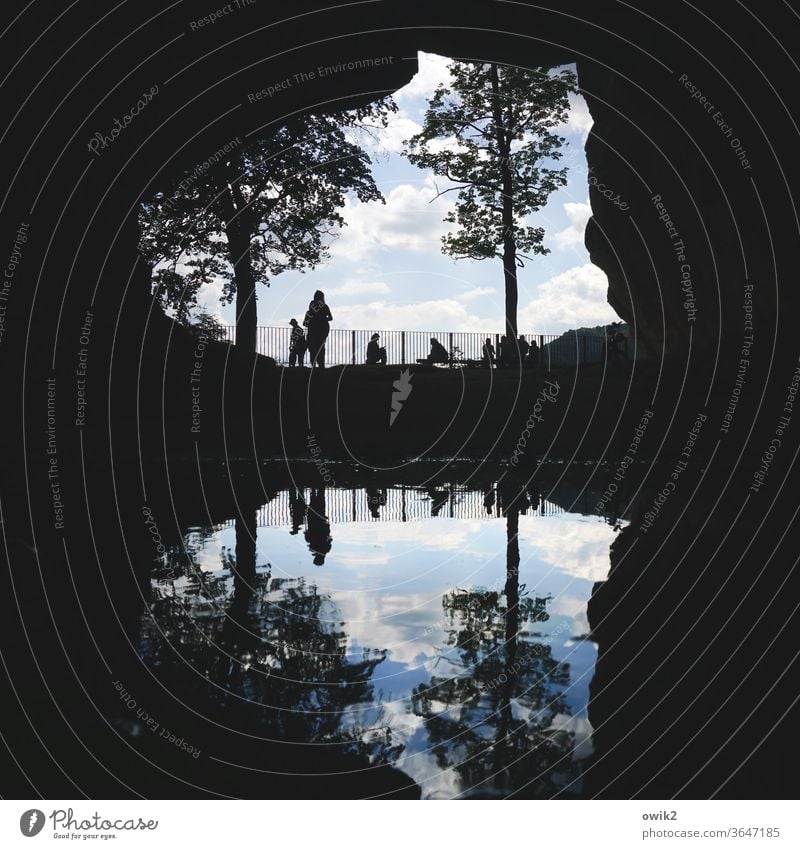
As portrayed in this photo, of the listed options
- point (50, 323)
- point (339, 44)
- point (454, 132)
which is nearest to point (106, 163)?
point (50, 323)

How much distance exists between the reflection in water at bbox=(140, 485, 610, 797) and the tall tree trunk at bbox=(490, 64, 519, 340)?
26.1 m

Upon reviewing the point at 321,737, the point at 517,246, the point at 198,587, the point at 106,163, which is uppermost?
the point at 517,246

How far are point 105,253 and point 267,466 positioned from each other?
17.8 feet

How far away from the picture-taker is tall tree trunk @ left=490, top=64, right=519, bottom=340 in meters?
32.3

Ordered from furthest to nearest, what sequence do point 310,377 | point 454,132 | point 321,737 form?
point 454,132, point 310,377, point 321,737

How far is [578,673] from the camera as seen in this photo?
5.36 metres

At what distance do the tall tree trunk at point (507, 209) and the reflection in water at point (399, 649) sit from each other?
26.1 meters

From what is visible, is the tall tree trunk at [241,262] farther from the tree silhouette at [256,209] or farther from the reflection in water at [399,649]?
the reflection in water at [399,649]

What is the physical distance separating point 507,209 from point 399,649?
100 feet

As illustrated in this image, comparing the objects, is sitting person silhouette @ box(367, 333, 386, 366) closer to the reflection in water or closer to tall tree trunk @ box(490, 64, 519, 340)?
tall tree trunk @ box(490, 64, 519, 340)

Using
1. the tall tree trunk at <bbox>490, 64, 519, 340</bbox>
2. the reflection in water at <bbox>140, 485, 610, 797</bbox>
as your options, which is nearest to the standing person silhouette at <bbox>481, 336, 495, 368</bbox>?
the tall tree trunk at <bbox>490, 64, 519, 340</bbox>

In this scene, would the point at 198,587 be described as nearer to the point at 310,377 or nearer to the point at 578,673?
the point at 578,673

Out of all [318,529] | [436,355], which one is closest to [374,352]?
[436,355]

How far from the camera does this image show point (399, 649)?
233 inches
